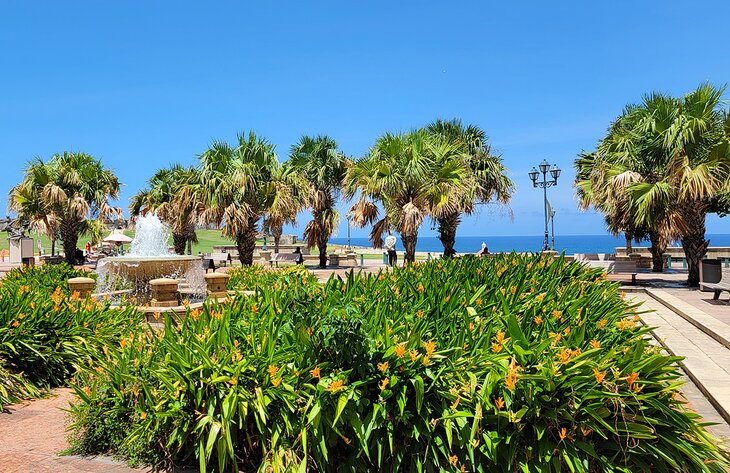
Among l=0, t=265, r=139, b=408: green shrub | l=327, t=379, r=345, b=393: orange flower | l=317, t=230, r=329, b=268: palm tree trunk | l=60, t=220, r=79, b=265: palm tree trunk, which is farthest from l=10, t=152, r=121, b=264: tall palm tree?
l=327, t=379, r=345, b=393: orange flower

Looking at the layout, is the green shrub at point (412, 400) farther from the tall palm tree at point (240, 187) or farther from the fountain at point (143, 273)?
the tall palm tree at point (240, 187)

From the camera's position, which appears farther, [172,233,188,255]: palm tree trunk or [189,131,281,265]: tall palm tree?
[172,233,188,255]: palm tree trunk

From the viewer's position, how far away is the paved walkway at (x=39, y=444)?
4.00 metres

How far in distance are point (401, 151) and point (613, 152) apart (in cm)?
846

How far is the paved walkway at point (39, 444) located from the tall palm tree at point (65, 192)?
24.0 m

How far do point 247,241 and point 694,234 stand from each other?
15.4m

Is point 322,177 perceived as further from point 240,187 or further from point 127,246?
point 127,246

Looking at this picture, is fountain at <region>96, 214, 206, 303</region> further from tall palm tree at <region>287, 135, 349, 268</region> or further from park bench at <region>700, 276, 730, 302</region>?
tall palm tree at <region>287, 135, 349, 268</region>

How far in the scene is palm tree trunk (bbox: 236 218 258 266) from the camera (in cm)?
1980

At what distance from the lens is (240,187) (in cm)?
1925

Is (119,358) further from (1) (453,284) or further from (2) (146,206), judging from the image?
(2) (146,206)

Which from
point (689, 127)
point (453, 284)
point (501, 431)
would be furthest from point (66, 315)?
point (689, 127)

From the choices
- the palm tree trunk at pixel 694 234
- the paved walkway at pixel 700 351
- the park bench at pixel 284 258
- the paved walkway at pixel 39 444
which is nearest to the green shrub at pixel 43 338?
the paved walkway at pixel 39 444

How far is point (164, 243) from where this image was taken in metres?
19.9
